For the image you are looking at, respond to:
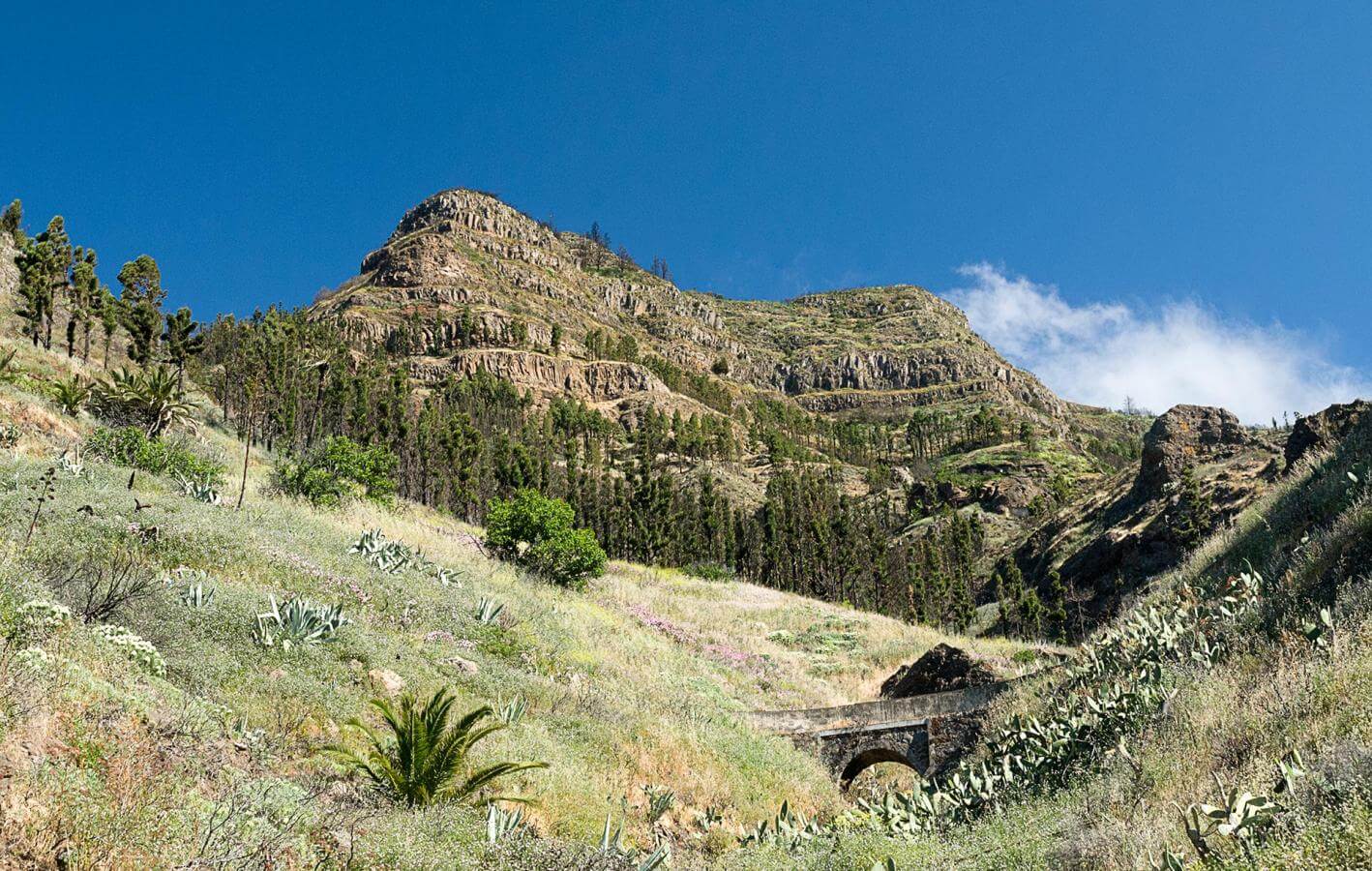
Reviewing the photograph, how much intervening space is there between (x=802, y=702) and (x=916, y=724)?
6.11 meters

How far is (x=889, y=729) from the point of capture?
14.8 metres

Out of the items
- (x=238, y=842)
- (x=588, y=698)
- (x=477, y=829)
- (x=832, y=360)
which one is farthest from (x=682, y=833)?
(x=832, y=360)

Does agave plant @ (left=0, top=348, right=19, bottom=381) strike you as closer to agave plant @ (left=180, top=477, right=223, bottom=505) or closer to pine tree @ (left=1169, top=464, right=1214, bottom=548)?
agave plant @ (left=180, top=477, right=223, bottom=505)

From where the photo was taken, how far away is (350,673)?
31.1ft

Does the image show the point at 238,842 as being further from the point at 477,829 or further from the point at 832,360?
the point at 832,360

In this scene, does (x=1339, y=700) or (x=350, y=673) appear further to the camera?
(x=350, y=673)

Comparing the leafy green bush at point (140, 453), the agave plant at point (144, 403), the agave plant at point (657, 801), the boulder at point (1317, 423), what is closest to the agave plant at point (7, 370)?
the agave plant at point (144, 403)

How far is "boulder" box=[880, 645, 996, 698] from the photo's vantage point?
55.1 ft

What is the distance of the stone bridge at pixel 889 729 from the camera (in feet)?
46.1

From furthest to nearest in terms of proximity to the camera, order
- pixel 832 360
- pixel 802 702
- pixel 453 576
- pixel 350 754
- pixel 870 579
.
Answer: pixel 832 360 < pixel 870 579 < pixel 802 702 < pixel 453 576 < pixel 350 754

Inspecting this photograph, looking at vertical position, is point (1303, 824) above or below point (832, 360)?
below

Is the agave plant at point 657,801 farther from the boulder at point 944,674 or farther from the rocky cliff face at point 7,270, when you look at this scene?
the rocky cliff face at point 7,270

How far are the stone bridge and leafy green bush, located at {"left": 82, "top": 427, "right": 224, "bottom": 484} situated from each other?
635 inches

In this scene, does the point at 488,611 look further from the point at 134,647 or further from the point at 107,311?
the point at 107,311
